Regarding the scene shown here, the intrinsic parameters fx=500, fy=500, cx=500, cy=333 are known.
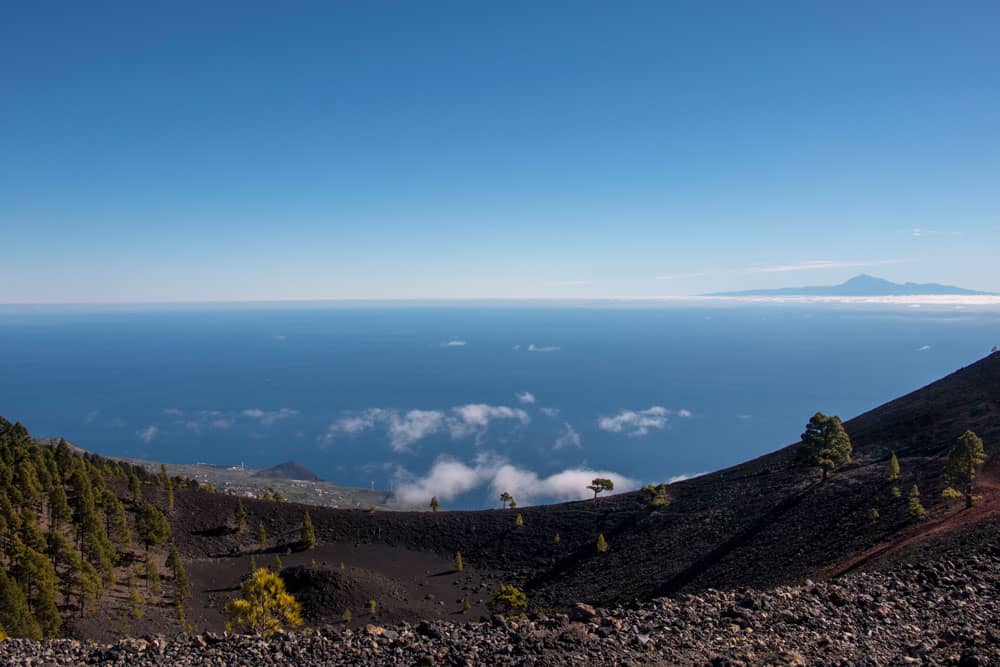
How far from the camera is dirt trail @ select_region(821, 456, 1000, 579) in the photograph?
2616 cm

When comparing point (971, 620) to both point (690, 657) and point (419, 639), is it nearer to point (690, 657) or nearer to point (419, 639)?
point (690, 657)

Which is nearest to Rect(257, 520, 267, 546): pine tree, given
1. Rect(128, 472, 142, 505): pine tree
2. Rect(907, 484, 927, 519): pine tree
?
Rect(128, 472, 142, 505): pine tree

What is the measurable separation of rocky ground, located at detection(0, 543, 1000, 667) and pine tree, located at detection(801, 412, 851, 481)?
1446 inches

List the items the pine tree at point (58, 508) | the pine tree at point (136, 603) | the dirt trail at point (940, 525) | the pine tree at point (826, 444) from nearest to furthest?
the dirt trail at point (940, 525), the pine tree at point (136, 603), the pine tree at point (58, 508), the pine tree at point (826, 444)

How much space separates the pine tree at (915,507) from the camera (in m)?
34.3

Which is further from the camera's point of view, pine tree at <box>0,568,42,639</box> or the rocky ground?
pine tree at <box>0,568,42,639</box>

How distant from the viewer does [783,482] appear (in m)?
57.3

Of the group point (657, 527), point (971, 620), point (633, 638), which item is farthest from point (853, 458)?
point (633, 638)

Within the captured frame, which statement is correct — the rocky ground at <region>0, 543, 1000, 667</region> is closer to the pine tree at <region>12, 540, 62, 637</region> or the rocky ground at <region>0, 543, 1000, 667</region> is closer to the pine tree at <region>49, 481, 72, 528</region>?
the pine tree at <region>12, 540, 62, 637</region>

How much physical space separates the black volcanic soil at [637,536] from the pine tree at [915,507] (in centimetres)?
67

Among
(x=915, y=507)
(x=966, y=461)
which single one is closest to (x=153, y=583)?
(x=915, y=507)

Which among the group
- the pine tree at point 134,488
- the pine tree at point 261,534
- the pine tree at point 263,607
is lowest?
the pine tree at point 261,534

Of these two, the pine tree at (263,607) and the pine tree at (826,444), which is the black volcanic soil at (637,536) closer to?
the pine tree at (826,444)

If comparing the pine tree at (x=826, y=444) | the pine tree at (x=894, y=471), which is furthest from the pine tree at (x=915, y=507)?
the pine tree at (x=826, y=444)
